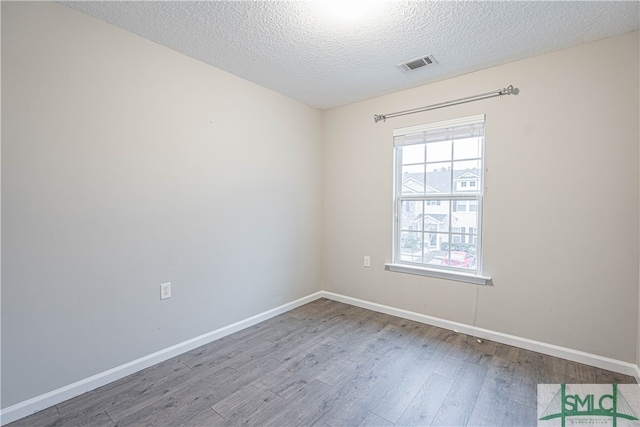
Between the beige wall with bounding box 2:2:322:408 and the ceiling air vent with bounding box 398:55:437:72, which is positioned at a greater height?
the ceiling air vent with bounding box 398:55:437:72

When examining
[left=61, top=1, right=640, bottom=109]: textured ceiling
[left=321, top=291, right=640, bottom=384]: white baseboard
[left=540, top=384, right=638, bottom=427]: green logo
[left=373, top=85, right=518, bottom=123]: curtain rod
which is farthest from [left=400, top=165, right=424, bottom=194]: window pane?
[left=540, top=384, right=638, bottom=427]: green logo

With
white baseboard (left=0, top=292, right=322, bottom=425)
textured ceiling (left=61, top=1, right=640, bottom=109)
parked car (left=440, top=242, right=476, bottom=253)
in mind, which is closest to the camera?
white baseboard (left=0, top=292, right=322, bottom=425)

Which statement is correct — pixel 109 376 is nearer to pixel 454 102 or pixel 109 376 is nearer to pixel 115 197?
pixel 115 197

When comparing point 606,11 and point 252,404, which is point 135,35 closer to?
point 252,404

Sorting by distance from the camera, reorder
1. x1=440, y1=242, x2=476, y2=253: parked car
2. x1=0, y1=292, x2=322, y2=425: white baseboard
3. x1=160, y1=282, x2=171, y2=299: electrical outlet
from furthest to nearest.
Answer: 1. x1=440, y1=242, x2=476, y2=253: parked car
2. x1=160, y1=282, x2=171, y2=299: electrical outlet
3. x1=0, y1=292, x2=322, y2=425: white baseboard

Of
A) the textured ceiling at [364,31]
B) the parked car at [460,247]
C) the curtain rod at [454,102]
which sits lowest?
the parked car at [460,247]

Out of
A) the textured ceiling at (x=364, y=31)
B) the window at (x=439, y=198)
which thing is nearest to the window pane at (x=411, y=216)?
the window at (x=439, y=198)

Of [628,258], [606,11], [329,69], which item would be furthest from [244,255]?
[606,11]

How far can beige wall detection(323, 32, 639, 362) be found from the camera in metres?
2.09

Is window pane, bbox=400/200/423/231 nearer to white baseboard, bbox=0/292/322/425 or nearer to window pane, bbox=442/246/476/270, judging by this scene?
window pane, bbox=442/246/476/270

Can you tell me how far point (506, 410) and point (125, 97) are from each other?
128 inches

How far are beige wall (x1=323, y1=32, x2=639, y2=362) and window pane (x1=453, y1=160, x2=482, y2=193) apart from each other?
12 centimetres

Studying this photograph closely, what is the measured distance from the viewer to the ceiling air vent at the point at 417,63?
95.9 inches

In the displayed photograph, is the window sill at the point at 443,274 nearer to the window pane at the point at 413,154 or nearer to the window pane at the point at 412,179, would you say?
the window pane at the point at 412,179
